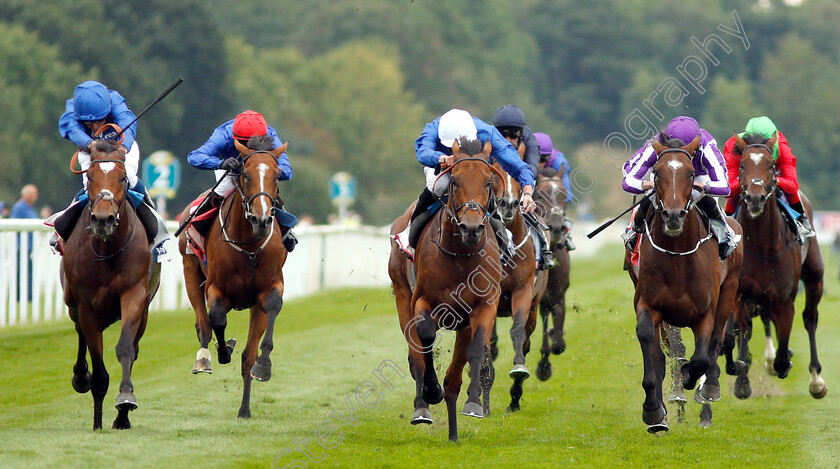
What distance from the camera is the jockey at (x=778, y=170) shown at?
9.52 metres

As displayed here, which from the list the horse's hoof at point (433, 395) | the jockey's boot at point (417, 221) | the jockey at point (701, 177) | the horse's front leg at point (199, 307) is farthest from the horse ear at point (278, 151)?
the jockey at point (701, 177)

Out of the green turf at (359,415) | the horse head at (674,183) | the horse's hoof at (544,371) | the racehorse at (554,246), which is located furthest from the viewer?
the racehorse at (554,246)

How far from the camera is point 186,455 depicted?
688 cm

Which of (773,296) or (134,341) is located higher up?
(773,296)

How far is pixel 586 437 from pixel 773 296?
8.38ft

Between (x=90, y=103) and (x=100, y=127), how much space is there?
0.20 m

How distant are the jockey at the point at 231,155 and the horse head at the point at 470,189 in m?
1.87

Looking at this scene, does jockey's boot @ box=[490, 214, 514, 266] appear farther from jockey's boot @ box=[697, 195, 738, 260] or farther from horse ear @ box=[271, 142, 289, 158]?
horse ear @ box=[271, 142, 289, 158]

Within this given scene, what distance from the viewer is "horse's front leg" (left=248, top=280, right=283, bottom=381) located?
8.39 m

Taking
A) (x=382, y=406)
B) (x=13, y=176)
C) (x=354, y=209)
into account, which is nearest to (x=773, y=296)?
(x=382, y=406)

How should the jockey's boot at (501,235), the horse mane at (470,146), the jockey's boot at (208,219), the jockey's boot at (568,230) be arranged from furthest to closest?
the jockey's boot at (568,230)
the jockey's boot at (208,219)
the jockey's boot at (501,235)
the horse mane at (470,146)

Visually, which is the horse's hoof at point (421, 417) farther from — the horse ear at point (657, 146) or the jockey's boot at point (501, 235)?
the horse ear at point (657, 146)

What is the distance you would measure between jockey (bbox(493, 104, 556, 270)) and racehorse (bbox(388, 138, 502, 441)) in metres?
1.68

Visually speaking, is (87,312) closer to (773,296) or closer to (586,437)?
(586,437)
